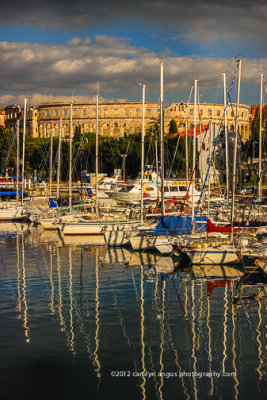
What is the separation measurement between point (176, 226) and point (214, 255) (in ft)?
15.9

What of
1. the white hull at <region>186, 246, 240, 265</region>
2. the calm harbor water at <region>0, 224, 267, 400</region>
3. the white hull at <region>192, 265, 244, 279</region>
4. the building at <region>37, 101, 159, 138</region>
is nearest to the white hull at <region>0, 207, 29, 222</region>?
the calm harbor water at <region>0, 224, 267, 400</region>

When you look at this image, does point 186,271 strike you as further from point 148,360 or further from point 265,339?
point 148,360

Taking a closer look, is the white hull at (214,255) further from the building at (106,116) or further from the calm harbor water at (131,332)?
the building at (106,116)

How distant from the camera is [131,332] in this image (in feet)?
52.2

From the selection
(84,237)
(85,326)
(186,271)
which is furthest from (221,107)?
(85,326)

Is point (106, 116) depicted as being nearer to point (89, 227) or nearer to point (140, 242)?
point (89, 227)

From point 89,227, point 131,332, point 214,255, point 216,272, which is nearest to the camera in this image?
point 131,332

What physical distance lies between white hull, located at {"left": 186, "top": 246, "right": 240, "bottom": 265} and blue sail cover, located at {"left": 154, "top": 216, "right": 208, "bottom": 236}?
13.6 ft

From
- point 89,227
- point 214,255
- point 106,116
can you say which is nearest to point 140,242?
point 214,255

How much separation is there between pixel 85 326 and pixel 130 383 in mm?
3990

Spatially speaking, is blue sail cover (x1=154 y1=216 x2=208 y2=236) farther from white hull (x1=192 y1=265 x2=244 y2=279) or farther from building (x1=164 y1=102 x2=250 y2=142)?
building (x1=164 y1=102 x2=250 y2=142)

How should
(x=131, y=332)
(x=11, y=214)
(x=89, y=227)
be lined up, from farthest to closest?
(x=11, y=214)
(x=89, y=227)
(x=131, y=332)

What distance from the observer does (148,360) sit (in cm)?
1390

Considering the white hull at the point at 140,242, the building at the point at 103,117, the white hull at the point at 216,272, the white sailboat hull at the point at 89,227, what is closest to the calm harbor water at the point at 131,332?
the white hull at the point at 216,272
